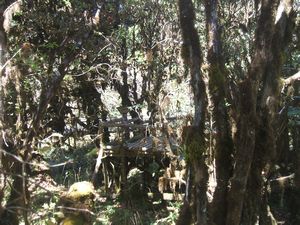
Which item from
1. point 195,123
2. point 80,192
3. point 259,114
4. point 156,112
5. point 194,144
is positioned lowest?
point 80,192

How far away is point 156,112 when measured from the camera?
12.0 meters

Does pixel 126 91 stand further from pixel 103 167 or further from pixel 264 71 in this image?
pixel 264 71

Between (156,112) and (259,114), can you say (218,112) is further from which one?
(156,112)

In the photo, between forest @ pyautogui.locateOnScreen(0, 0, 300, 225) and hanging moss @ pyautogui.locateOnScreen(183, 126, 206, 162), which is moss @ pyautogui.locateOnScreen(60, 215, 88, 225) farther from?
hanging moss @ pyautogui.locateOnScreen(183, 126, 206, 162)

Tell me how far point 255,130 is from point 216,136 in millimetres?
648

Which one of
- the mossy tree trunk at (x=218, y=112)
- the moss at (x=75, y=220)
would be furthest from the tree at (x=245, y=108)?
the moss at (x=75, y=220)

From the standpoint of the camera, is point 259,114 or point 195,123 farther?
point 259,114

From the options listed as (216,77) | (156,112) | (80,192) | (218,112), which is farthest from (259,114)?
(156,112)

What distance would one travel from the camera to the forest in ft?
23.2

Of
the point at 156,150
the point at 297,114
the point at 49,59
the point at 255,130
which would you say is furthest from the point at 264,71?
the point at 156,150

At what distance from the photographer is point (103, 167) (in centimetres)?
1483

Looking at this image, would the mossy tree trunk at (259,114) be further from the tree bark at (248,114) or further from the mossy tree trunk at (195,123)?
the mossy tree trunk at (195,123)

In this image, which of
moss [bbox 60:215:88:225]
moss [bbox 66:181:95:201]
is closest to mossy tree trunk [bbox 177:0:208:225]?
moss [bbox 60:215:88:225]

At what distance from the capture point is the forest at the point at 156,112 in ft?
23.2
